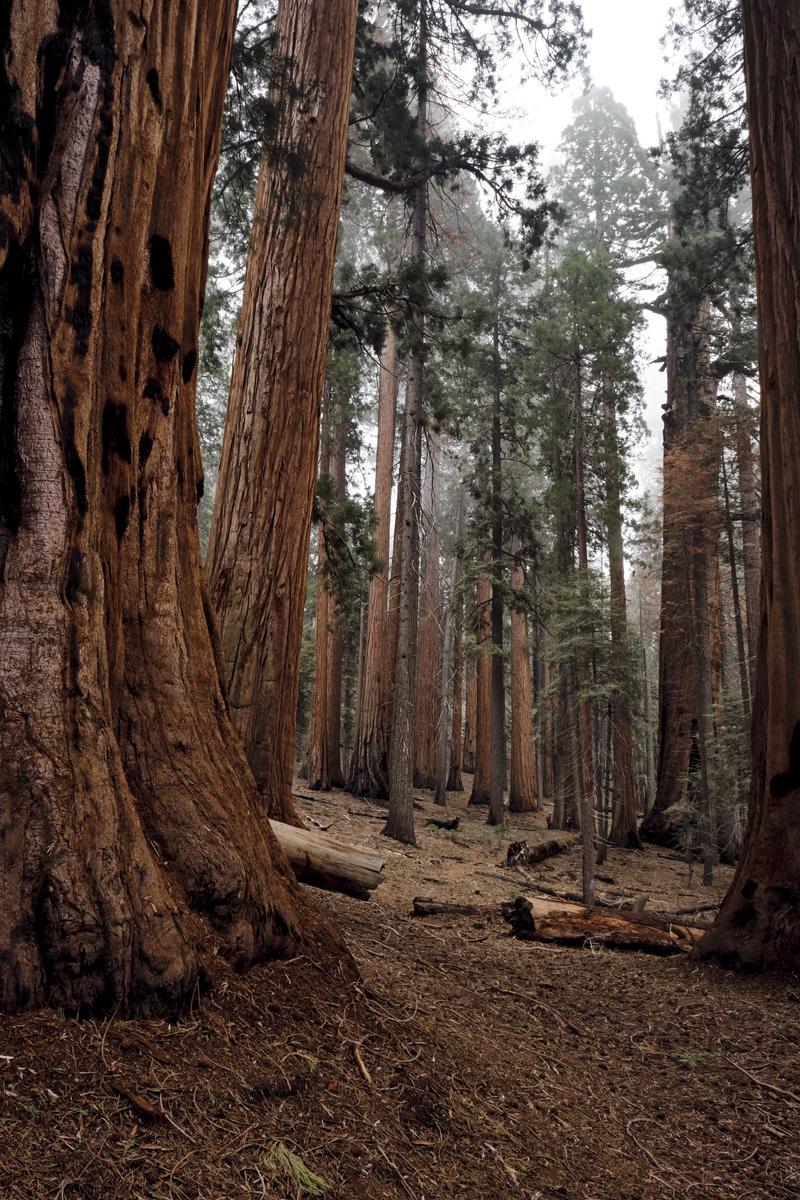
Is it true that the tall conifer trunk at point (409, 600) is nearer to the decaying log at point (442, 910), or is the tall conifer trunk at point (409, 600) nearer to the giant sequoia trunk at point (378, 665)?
the giant sequoia trunk at point (378, 665)

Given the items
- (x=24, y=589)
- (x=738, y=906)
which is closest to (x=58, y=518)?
(x=24, y=589)

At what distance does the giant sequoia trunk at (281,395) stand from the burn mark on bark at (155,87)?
2.79m

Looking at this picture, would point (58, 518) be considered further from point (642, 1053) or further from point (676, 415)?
point (676, 415)

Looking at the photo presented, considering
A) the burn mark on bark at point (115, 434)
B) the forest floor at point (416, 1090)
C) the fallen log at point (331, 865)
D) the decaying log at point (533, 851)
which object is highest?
the burn mark on bark at point (115, 434)

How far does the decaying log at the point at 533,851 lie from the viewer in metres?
12.2

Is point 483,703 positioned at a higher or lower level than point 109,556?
higher

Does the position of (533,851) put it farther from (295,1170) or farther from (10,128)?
(10,128)

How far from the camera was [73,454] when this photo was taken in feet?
7.54

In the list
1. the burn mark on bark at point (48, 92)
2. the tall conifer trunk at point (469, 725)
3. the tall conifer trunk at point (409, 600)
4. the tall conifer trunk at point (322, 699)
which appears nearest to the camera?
the burn mark on bark at point (48, 92)

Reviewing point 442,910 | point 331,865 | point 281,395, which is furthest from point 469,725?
point 331,865

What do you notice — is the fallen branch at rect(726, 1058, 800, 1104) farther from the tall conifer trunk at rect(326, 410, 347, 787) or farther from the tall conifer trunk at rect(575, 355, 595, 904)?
the tall conifer trunk at rect(326, 410, 347, 787)

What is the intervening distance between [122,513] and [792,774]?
442cm

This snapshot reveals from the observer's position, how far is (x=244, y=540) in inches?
210

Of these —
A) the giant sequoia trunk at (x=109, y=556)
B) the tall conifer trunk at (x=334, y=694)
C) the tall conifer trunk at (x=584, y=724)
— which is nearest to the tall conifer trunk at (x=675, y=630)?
the tall conifer trunk at (x=584, y=724)
